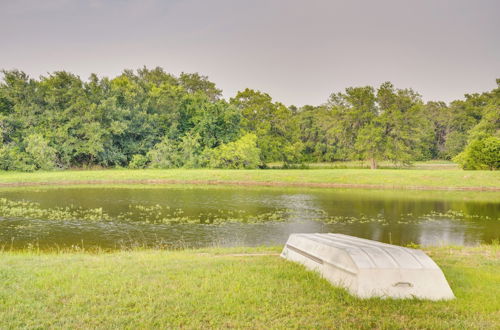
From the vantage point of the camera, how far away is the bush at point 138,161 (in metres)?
47.9

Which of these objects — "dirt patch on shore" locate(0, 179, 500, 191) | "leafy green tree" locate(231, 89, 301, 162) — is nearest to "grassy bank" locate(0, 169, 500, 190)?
"dirt patch on shore" locate(0, 179, 500, 191)

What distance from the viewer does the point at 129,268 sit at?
743 cm

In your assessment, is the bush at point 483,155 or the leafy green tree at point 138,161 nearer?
the bush at point 483,155

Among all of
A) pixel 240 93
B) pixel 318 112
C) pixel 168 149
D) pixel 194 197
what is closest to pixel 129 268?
pixel 194 197

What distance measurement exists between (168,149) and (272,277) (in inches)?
1736

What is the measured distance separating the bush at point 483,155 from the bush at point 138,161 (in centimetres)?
3902

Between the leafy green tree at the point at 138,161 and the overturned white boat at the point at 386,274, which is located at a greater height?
the leafy green tree at the point at 138,161

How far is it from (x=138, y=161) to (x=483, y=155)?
134 feet

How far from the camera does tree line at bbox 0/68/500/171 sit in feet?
146

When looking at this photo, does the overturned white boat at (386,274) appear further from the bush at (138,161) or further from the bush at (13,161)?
the bush at (138,161)

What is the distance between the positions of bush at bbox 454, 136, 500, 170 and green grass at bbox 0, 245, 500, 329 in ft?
125

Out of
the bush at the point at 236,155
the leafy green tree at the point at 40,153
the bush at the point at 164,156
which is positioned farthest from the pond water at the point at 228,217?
the bush at the point at 236,155

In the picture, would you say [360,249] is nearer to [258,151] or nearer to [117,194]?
[117,194]

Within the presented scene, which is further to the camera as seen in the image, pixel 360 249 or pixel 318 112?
pixel 318 112
